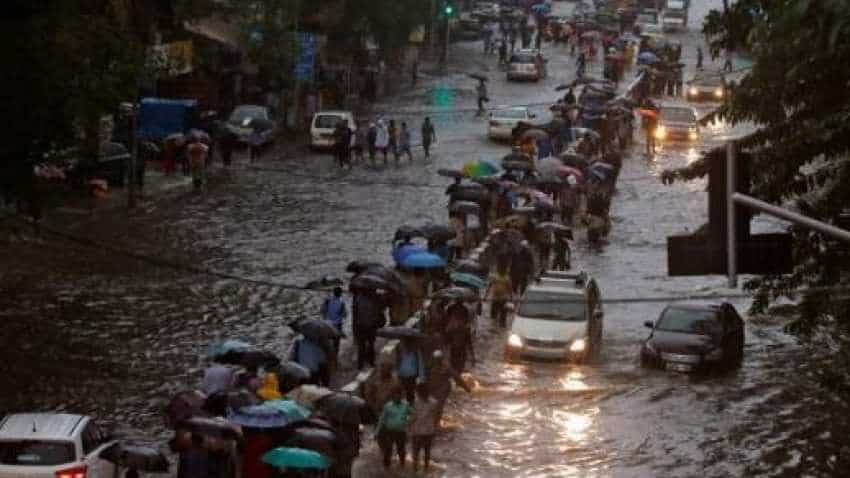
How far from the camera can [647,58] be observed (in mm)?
87438

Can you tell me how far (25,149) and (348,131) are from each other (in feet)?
77.6

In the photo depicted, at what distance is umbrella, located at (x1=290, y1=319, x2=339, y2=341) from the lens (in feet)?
84.1

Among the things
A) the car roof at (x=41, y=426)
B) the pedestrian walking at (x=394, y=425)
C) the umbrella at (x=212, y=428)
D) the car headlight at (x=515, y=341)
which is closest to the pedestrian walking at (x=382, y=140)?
the car headlight at (x=515, y=341)

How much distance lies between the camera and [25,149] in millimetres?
31406

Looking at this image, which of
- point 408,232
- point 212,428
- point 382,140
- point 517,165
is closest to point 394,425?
point 212,428

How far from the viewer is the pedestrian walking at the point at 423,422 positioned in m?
22.8

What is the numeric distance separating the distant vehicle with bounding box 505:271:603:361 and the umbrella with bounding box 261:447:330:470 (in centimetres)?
1226

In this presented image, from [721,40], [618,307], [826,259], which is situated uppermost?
[721,40]

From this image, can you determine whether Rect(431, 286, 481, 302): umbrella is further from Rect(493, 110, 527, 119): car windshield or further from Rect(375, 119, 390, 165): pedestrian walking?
Rect(493, 110, 527, 119): car windshield

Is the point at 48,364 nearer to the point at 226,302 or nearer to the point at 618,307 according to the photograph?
the point at 226,302

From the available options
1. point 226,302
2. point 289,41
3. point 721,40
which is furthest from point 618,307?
point 289,41

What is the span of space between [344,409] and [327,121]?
124 ft

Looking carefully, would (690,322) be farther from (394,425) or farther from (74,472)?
(74,472)

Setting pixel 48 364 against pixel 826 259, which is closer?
pixel 826 259
